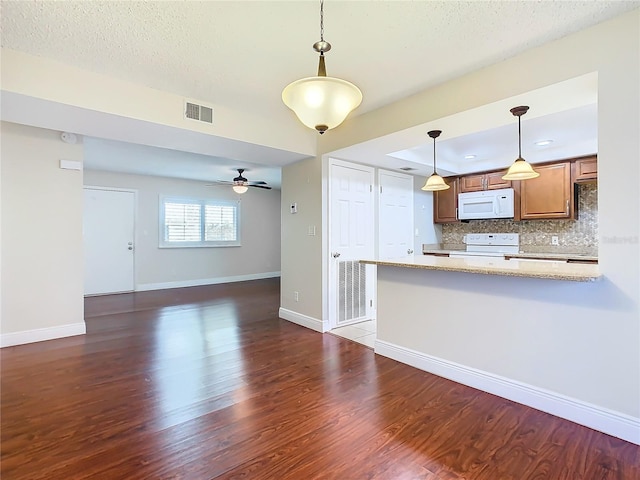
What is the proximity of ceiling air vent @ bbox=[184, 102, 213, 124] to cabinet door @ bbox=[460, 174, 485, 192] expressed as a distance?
4117 mm

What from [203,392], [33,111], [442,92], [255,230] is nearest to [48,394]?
[203,392]

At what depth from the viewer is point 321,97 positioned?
158cm

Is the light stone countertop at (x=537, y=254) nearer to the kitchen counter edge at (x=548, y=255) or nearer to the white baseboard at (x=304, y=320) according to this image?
the kitchen counter edge at (x=548, y=255)

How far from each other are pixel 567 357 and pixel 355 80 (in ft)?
8.38

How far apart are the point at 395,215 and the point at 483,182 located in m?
1.54

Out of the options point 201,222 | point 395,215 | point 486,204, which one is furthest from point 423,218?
point 201,222

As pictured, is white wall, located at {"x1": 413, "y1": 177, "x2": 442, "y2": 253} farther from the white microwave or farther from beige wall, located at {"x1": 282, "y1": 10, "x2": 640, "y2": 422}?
beige wall, located at {"x1": 282, "y1": 10, "x2": 640, "y2": 422}

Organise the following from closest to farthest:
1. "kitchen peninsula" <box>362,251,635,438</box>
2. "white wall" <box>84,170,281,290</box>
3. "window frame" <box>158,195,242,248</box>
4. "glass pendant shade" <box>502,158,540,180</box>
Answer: "kitchen peninsula" <box>362,251,635,438</box> < "glass pendant shade" <box>502,158,540,180</box> < "white wall" <box>84,170,281,290</box> < "window frame" <box>158,195,242,248</box>

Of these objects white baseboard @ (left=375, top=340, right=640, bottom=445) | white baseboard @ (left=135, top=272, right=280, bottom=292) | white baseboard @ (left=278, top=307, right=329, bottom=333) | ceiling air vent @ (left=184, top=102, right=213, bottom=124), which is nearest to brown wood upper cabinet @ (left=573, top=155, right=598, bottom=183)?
white baseboard @ (left=375, top=340, right=640, bottom=445)

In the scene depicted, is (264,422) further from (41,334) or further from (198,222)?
(198,222)

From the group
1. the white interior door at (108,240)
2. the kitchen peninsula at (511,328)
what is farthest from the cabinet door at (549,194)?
the white interior door at (108,240)

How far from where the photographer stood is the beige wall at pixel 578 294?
1.87 meters

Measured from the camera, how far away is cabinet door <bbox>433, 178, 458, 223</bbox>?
543 cm

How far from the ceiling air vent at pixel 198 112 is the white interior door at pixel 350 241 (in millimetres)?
1544
